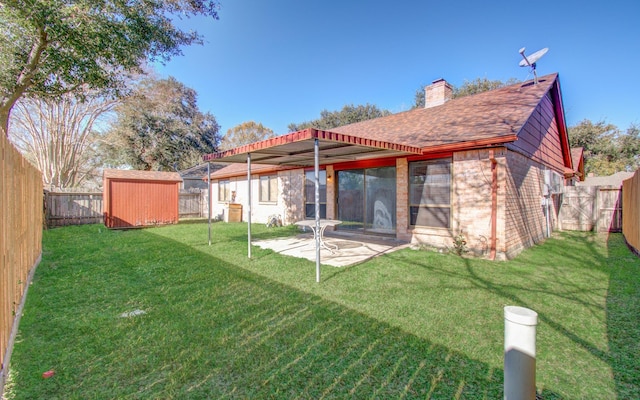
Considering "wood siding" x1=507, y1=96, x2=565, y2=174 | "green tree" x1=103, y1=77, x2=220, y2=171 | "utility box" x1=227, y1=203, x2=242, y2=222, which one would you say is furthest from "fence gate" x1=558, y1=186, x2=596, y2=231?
"green tree" x1=103, y1=77, x2=220, y2=171

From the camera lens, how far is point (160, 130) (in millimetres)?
22859

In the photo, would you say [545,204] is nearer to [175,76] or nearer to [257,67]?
[257,67]

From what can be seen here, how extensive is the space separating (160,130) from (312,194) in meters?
17.7

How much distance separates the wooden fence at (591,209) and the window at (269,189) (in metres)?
11.2

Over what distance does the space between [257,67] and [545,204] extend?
16.5 metres

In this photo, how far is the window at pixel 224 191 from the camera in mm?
16250

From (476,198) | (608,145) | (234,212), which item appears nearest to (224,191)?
(234,212)

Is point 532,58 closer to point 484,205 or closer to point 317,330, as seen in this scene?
point 484,205

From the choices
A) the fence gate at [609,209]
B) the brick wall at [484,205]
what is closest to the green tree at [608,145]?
the fence gate at [609,209]

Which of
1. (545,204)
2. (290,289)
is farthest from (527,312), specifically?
(545,204)

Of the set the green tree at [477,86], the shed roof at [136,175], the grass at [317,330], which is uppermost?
the green tree at [477,86]

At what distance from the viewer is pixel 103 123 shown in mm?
21422

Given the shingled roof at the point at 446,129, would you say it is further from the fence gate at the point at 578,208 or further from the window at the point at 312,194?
the fence gate at the point at 578,208

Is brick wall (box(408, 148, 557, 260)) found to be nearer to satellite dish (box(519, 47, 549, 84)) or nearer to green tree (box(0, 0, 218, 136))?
satellite dish (box(519, 47, 549, 84))
